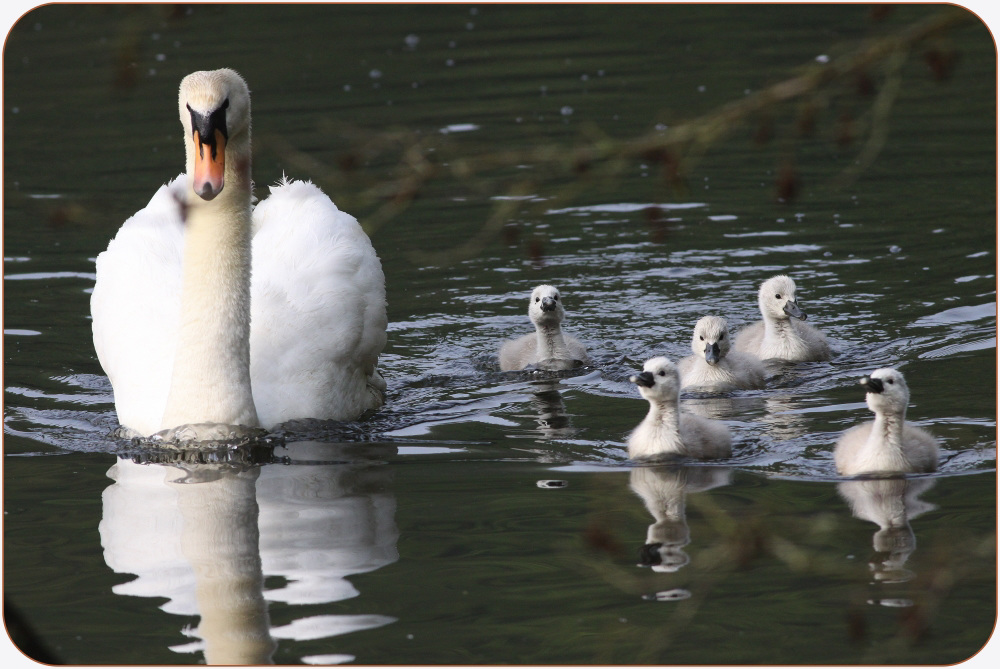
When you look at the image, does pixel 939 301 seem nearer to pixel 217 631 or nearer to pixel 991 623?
pixel 991 623

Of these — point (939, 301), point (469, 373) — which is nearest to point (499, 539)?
point (469, 373)

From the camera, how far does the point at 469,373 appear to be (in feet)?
32.8

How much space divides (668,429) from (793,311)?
→ 2406 millimetres

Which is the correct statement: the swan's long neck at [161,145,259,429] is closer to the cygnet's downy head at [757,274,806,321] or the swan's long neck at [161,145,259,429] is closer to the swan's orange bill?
the swan's orange bill

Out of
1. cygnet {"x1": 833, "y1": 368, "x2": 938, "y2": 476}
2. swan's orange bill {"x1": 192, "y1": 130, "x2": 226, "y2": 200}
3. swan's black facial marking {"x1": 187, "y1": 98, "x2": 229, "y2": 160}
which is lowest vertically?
cygnet {"x1": 833, "y1": 368, "x2": 938, "y2": 476}

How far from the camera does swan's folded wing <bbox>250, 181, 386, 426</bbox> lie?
27.2 feet

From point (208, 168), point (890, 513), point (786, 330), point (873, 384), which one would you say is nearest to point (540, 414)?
point (786, 330)

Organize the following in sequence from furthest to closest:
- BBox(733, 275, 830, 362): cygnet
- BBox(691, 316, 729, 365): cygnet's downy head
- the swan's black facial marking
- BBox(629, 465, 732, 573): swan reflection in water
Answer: BBox(733, 275, 830, 362): cygnet → BBox(691, 316, 729, 365): cygnet's downy head → the swan's black facial marking → BBox(629, 465, 732, 573): swan reflection in water

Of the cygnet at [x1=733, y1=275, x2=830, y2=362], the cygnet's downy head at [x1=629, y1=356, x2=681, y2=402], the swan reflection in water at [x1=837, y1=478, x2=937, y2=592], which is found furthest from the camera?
the cygnet at [x1=733, y1=275, x2=830, y2=362]

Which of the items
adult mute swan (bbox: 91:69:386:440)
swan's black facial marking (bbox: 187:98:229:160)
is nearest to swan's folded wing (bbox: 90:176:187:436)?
adult mute swan (bbox: 91:69:386:440)

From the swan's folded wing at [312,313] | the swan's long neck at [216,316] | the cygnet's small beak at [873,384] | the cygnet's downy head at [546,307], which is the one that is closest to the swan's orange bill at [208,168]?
the swan's long neck at [216,316]

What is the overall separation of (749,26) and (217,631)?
17.8 m

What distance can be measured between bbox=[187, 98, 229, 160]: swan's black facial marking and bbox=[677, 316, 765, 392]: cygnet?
365cm

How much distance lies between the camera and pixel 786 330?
9.91 metres
